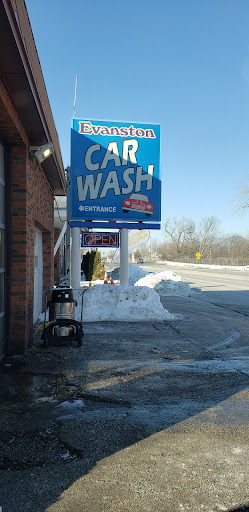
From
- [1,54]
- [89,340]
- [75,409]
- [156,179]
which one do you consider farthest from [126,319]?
[1,54]

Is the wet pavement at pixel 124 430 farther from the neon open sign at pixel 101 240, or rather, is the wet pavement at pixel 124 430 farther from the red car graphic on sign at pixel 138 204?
the red car graphic on sign at pixel 138 204

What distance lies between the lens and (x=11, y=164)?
6879mm

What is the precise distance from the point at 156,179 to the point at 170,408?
9719 mm

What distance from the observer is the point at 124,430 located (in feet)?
12.7

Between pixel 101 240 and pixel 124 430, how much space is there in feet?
32.3

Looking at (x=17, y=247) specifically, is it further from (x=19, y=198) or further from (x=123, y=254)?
(x=123, y=254)

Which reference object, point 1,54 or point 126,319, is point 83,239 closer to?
point 126,319

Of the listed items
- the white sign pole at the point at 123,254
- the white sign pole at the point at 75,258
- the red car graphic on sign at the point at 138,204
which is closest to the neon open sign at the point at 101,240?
the white sign pole at the point at 123,254

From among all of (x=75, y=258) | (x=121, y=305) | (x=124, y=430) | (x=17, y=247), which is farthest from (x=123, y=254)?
(x=124, y=430)

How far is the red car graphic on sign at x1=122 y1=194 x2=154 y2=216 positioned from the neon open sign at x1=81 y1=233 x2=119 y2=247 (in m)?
1.02

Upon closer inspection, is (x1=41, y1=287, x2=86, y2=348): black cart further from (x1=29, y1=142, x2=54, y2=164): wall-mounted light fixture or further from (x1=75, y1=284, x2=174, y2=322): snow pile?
(x1=75, y1=284, x2=174, y2=322): snow pile

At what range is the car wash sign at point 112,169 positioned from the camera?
12.7m

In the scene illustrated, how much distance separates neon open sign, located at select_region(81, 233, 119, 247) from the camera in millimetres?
13422

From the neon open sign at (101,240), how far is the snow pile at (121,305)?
2.22 metres
